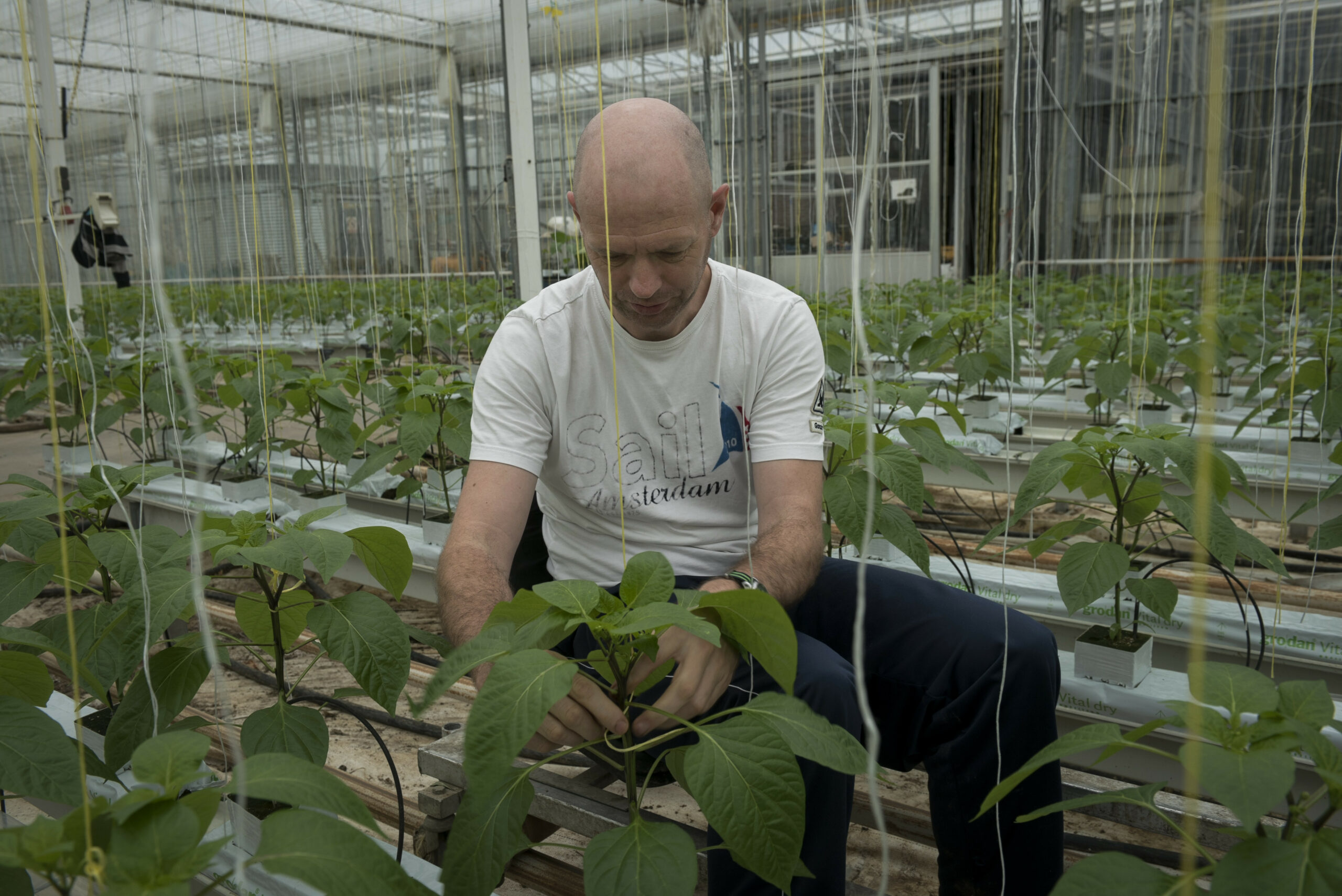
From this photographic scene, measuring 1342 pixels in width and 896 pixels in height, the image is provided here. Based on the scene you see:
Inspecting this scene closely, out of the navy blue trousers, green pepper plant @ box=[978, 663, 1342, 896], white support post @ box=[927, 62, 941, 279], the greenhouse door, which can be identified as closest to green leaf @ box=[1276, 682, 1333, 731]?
green pepper plant @ box=[978, 663, 1342, 896]

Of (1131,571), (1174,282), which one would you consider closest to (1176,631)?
(1131,571)

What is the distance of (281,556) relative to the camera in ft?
3.17

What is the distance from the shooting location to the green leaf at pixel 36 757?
790 millimetres

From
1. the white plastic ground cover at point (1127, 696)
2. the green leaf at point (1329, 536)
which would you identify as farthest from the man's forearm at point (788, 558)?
the green leaf at point (1329, 536)

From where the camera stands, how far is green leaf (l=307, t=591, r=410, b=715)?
0.99 m

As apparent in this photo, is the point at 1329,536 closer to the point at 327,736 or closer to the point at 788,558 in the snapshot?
the point at 788,558

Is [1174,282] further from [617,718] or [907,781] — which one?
[617,718]

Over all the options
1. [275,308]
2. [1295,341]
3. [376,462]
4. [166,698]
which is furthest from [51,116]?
[275,308]

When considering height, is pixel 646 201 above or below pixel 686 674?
above

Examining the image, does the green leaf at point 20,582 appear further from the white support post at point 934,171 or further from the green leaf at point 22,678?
the white support post at point 934,171

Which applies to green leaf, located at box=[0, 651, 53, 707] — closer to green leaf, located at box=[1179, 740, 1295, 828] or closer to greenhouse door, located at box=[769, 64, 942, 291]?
green leaf, located at box=[1179, 740, 1295, 828]

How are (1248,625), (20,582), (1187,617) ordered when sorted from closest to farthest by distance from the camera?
1. (20,582)
2. (1248,625)
3. (1187,617)

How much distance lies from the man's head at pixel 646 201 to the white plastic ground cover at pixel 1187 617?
664 mm

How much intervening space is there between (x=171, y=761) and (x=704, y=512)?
0.76 metres
